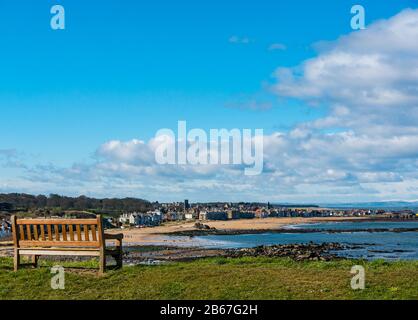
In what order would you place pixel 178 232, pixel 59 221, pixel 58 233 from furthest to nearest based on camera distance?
pixel 178 232 < pixel 59 221 < pixel 58 233

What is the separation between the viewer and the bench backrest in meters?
12.9

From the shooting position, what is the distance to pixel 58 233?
42.6 feet

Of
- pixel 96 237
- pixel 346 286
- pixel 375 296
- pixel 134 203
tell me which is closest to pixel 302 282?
pixel 346 286

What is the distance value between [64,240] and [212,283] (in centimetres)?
402

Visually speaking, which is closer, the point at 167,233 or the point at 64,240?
the point at 64,240

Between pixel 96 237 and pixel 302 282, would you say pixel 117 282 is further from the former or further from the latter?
pixel 302 282

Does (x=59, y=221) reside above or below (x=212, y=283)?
above

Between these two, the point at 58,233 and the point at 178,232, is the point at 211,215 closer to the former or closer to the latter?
the point at 178,232

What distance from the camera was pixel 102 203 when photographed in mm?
179500

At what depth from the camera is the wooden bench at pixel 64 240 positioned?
12.9m

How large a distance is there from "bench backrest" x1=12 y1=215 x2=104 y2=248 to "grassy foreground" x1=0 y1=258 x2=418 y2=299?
26.5 inches

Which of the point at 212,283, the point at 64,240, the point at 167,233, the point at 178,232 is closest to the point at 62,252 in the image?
the point at 64,240
